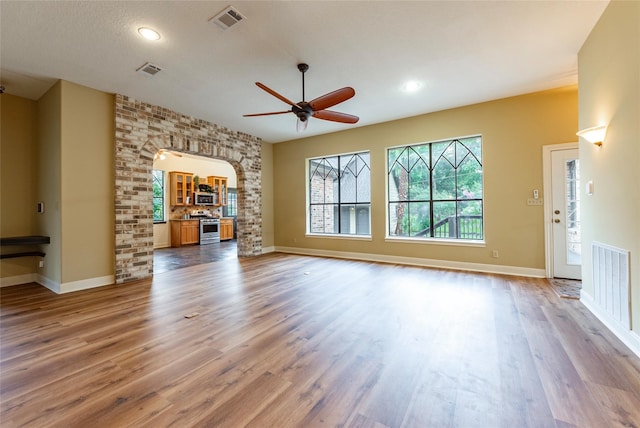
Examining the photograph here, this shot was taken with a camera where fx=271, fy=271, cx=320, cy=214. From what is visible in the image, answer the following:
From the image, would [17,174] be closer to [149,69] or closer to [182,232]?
[149,69]

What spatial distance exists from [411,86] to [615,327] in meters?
3.50

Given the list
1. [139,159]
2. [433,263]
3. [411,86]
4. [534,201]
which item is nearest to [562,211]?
[534,201]

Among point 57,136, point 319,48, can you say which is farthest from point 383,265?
point 57,136

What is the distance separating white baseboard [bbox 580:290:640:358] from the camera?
204cm

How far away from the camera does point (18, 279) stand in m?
4.17

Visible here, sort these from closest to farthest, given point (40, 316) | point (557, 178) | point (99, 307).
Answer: point (40, 316)
point (99, 307)
point (557, 178)

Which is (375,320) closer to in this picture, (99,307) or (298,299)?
(298,299)

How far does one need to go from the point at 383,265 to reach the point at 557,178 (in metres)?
3.04

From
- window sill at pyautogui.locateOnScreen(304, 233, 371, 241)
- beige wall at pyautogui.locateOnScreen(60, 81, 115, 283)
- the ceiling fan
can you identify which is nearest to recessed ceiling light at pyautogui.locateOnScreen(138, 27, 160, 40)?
the ceiling fan

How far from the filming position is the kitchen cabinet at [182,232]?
869cm

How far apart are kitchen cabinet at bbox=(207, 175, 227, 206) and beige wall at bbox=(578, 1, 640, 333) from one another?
9743 mm

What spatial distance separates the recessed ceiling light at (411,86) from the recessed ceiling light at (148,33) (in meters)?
3.11

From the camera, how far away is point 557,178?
4.11 m

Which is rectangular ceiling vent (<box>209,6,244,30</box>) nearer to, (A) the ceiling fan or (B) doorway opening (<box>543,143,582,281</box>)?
(A) the ceiling fan
